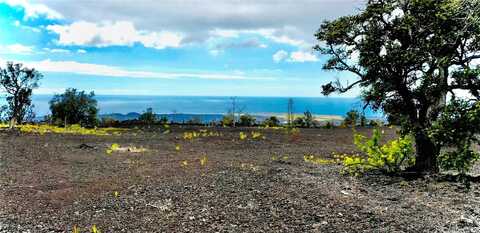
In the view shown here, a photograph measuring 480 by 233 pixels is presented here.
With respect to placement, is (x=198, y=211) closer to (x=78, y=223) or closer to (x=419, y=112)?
(x=78, y=223)

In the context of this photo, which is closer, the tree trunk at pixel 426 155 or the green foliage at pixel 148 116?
the tree trunk at pixel 426 155

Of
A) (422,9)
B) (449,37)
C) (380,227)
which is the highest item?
(422,9)

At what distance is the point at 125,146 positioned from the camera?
22.7 meters

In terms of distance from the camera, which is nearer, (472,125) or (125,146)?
(472,125)

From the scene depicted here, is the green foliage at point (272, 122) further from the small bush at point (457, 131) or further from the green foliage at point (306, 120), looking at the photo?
the small bush at point (457, 131)

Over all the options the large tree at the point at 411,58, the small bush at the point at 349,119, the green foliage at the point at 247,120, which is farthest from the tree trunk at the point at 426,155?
the green foliage at the point at 247,120

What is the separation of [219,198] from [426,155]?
6356 millimetres

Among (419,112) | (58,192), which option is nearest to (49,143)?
(58,192)

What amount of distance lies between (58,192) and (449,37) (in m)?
10.7

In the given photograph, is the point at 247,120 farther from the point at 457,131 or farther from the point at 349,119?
the point at 457,131

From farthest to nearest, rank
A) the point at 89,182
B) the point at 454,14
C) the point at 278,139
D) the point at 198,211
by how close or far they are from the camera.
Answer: the point at 278,139 → the point at 89,182 → the point at 454,14 → the point at 198,211

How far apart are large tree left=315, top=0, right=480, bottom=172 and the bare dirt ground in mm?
1902

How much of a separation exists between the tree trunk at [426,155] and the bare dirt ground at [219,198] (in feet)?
2.48

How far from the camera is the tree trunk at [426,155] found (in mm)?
13344
